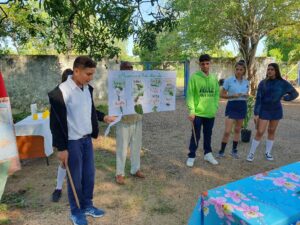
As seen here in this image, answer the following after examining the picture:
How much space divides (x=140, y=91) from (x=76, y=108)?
1640 mm

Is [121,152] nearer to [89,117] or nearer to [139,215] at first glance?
[139,215]

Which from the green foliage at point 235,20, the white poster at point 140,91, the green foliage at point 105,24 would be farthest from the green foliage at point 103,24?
the green foliage at point 235,20

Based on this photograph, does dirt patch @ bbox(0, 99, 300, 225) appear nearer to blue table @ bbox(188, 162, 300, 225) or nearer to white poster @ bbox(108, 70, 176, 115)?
white poster @ bbox(108, 70, 176, 115)

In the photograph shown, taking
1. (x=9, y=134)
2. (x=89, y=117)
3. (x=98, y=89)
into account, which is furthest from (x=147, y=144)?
(x=98, y=89)

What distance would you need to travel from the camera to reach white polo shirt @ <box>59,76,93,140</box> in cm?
321

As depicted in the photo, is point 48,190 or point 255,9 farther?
point 255,9

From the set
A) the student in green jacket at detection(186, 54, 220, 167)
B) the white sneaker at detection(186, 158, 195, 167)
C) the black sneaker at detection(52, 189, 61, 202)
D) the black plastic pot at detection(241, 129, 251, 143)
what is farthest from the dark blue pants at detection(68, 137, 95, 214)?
the black plastic pot at detection(241, 129, 251, 143)

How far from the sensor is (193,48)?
1697cm

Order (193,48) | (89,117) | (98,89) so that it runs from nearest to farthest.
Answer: (89,117)
(98,89)
(193,48)

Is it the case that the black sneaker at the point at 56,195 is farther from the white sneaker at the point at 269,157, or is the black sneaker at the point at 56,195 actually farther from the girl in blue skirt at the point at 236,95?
the white sneaker at the point at 269,157

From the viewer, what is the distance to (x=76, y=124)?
130 inches

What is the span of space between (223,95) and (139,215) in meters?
2.85

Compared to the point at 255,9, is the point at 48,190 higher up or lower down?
lower down

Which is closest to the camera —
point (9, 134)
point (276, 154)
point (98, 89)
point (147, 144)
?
point (9, 134)
